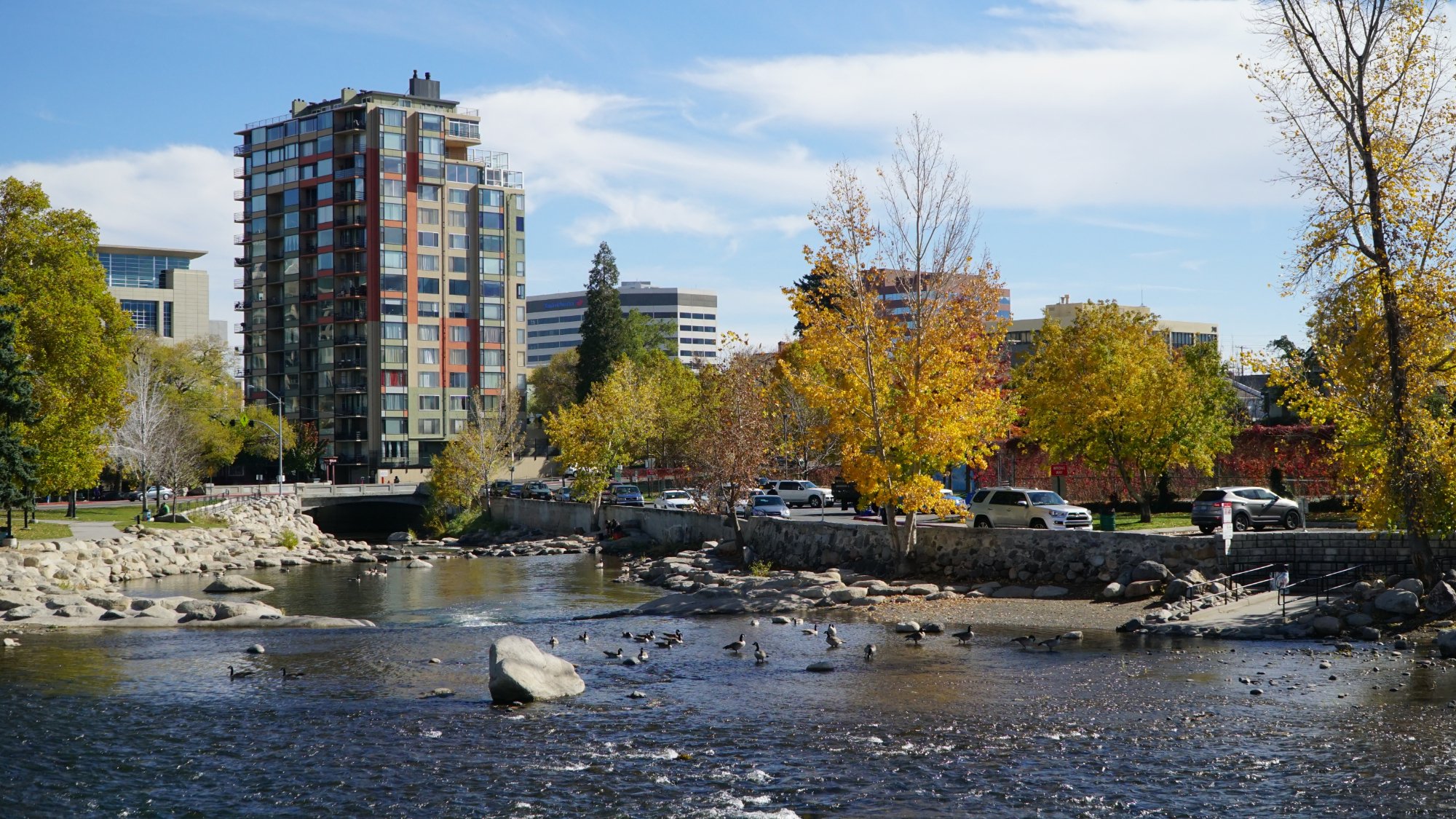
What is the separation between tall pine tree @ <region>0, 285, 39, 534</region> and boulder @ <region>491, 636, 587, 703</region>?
87.2 feet

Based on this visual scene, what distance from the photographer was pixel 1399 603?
79.2 feet

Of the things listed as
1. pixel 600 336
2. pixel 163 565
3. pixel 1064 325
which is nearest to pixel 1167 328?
pixel 1064 325

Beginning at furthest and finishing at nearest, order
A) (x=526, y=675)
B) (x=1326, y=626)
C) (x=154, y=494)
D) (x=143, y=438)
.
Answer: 1. (x=154, y=494)
2. (x=143, y=438)
3. (x=1326, y=626)
4. (x=526, y=675)

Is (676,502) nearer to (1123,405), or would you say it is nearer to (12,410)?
(1123,405)

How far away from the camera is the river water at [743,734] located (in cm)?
1429

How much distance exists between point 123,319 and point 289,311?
2879 inches

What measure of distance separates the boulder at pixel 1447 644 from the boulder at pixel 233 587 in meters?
35.7

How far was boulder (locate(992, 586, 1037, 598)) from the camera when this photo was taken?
3123 centimetres

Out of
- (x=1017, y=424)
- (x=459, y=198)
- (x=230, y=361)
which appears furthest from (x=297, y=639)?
(x=230, y=361)

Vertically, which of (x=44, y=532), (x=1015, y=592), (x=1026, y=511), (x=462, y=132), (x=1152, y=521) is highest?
(x=462, y=132)

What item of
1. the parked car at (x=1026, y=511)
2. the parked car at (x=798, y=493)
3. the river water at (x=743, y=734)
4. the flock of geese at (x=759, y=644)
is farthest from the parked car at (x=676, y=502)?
the river water at (x=743, y=734)

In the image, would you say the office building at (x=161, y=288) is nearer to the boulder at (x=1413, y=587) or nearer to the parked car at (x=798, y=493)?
the parked car at (x=798, y=493)

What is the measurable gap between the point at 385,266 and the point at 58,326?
67907mm

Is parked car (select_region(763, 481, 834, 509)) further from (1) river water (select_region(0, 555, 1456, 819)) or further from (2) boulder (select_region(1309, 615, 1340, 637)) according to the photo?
(2) boulder (select_region(1309, 615, 1340, 637))
